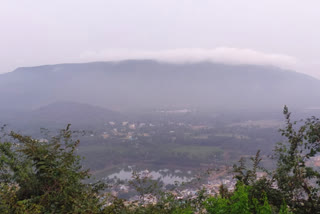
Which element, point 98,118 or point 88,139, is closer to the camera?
point 88,139

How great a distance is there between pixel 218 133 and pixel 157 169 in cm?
4197

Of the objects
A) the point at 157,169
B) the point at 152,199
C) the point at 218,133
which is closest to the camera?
the point at 152,199

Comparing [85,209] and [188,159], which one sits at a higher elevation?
[85,209]

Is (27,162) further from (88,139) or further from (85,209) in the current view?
(88,139)

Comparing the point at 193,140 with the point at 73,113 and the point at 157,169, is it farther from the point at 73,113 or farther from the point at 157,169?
the point at 73,113

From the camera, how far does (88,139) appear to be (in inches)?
2982

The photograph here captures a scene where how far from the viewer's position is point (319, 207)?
4.79 meters

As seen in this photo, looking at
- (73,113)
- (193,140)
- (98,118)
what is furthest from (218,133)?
(73,113)

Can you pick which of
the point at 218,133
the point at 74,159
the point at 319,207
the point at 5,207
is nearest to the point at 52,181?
the point at 74,159

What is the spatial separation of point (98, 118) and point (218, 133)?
2593 inches

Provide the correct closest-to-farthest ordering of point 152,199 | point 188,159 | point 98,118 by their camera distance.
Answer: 1. point 152,199
2. point 188,159
3. point 98,118

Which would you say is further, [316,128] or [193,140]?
[193,140]

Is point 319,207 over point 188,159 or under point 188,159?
over

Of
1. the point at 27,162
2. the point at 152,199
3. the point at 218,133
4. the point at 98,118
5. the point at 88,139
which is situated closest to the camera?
the point at 27,162
